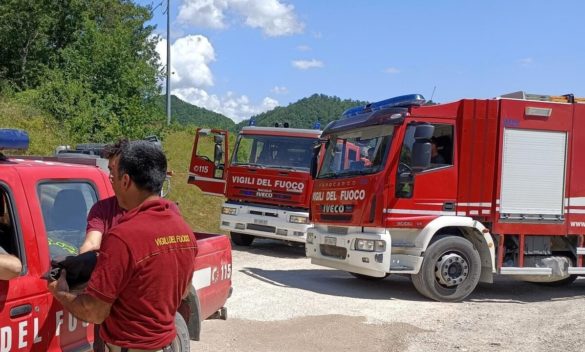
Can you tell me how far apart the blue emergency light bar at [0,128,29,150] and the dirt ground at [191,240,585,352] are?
327 centimetres

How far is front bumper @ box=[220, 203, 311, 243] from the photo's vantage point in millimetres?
12289

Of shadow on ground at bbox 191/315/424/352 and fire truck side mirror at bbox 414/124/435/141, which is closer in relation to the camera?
shadow on ground at bbox 191/315/424/352

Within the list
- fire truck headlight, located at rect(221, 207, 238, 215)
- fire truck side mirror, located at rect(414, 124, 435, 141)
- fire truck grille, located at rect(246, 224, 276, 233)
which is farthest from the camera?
fire truck headlight, located at rect(221, 207, 238, 215)

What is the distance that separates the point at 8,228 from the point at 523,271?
783 centimetres

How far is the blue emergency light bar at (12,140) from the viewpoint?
3193 millimetres

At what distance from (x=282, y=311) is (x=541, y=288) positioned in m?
5.42

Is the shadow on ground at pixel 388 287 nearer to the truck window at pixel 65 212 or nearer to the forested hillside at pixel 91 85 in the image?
the truck window at pixel 65 212

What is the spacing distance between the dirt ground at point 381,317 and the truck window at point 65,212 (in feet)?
8.46

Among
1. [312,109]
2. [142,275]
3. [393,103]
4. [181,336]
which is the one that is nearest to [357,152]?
[393,103]

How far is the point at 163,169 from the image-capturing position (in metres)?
2.52

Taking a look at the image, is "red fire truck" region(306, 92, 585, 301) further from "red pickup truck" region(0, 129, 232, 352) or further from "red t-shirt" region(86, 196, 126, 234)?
"red t-shirt" region(86, 196, 126, 234)

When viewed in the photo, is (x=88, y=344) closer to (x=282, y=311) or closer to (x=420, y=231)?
(x=282, y=311)

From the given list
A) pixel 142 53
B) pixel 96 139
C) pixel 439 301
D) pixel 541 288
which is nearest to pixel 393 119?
pixel 439 301

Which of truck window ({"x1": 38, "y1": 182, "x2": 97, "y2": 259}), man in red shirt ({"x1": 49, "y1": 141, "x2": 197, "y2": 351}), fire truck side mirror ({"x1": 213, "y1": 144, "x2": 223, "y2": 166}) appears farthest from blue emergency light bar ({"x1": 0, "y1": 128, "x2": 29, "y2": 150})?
fire truck side mirror ({"x1": 213, "y1": 144, "x2": 223, "y2": 166})
